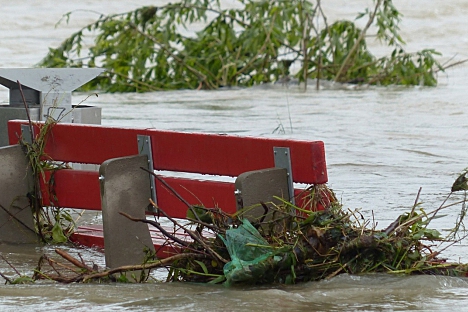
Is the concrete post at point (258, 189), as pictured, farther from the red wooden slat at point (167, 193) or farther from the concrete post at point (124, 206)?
A: the concrete post at point (124, 206)

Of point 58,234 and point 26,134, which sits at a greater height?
point 26,134

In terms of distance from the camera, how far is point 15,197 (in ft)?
18.6

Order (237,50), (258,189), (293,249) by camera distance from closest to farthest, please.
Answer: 1. (293,249)
2. (258,189)
3. (237,50)

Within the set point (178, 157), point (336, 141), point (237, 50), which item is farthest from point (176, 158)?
point (237, 50)

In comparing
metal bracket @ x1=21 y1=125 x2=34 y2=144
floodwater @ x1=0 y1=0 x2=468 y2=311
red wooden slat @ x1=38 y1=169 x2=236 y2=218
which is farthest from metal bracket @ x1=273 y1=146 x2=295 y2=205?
metal bracket @ x1=21 y1=125 x2=34 y2=144

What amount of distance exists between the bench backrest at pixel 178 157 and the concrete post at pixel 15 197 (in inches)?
→ 5.4

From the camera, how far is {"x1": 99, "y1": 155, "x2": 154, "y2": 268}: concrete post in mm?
4797

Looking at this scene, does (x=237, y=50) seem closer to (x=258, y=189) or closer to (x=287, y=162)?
(x=287, y=162)

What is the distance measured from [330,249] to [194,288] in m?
0.62

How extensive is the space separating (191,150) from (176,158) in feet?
0.41

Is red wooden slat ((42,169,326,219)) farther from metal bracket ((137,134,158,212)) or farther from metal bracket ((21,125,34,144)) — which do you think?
metal bracket ((21,125,34,144))

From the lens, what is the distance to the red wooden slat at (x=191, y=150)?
14.6 feet

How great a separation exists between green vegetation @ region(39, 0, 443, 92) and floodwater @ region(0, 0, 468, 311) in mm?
303

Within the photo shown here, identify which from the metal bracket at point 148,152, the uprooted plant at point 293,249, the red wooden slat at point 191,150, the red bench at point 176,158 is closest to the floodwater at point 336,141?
the uprooted plant at point 293,249
